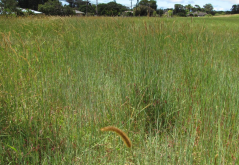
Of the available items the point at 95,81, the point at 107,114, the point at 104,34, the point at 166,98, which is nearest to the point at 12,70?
the point at 95,81

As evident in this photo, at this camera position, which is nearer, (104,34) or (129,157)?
(129,157)

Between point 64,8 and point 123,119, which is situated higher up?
point 64,8

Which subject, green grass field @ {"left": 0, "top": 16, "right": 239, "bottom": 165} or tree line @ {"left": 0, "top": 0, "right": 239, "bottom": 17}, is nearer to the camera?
green grass field @ {"left": 0, "top": 16, "right": 239, "bottom": 165}

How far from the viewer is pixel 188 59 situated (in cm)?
251

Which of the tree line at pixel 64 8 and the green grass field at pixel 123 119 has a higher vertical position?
the tree line at pixel 64 8

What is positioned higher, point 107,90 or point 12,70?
point 12,70

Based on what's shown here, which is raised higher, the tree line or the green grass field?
the tree line

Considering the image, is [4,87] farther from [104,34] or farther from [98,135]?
[104,34]

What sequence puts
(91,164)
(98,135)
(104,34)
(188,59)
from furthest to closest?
1. (104,34)
2. (188,59)
3. (98,135)
4. (91,164)

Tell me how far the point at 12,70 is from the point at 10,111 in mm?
722

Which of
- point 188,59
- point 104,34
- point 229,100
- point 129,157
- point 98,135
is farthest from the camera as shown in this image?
point 104,34

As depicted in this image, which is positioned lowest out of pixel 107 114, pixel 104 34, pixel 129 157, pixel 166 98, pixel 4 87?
pixel 129 157

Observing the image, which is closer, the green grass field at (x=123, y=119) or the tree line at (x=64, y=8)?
the green grass field at (x=123, y=119)

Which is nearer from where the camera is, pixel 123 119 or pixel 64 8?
pixel 123 119
